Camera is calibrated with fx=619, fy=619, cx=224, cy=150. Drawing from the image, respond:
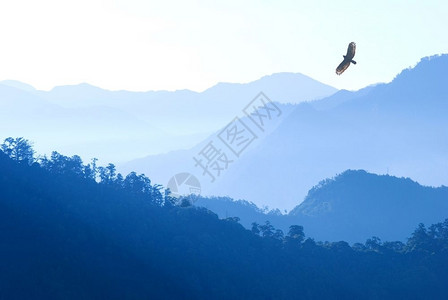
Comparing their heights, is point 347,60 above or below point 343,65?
above

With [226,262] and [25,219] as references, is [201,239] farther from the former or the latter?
[25,219]

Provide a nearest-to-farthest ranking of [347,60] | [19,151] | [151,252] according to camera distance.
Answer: [347,60] → [151,252] → [19,151]

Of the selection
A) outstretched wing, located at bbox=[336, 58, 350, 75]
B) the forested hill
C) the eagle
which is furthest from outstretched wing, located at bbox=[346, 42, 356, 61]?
the forested hill

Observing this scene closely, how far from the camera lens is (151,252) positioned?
84750 mm

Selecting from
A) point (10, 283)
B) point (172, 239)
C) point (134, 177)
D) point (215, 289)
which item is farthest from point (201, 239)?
point (10, 283)

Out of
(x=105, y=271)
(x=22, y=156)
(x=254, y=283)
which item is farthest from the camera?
(x=22, y=156)

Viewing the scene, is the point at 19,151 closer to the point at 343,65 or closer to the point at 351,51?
the point at 343,65

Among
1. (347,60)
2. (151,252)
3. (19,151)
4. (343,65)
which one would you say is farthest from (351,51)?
(19,151)

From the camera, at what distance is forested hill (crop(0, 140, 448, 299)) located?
70375 mm

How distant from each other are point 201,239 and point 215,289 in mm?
12100

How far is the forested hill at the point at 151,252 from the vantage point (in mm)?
70375

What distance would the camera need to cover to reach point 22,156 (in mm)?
96500

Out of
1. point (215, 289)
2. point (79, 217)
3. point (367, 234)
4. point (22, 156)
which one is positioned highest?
point (367, 234)

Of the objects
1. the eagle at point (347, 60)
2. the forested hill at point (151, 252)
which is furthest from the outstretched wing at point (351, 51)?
the forested hill at point (151, 252)
